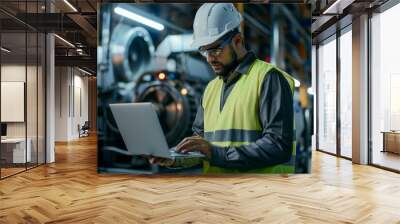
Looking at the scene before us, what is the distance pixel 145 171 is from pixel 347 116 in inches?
223

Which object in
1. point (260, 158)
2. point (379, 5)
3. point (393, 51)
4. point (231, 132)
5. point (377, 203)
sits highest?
point (379, 5)

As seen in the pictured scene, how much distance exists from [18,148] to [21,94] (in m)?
1.03

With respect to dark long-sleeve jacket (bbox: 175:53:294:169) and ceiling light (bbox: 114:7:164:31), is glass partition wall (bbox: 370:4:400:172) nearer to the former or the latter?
dark long-sleeve jacket (bbox: 175:53:294:169)

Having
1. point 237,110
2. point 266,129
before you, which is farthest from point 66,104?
point 266,129

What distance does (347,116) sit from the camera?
9.34 metres

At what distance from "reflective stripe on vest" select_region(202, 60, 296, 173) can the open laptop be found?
0.63 m

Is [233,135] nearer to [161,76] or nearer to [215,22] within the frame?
[215,22]

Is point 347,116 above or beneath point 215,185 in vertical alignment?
above

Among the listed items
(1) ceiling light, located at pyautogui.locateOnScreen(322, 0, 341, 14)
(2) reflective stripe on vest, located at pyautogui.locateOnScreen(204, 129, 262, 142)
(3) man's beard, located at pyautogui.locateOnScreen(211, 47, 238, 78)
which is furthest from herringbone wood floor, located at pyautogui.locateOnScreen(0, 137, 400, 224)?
(1) ceiling light, located at pyautogui.locateOnScreen(322, 0, 341, 14)

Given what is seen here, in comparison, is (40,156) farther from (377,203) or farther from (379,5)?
(379,5)

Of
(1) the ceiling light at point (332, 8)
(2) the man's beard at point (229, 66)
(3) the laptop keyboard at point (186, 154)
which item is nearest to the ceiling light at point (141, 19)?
(2) the man's beard at point (229, 66)

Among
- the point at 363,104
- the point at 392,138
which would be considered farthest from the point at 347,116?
the point at 392,138

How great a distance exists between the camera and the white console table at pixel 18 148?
717 centimetres

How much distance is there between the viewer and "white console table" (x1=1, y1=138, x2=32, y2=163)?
717cm
